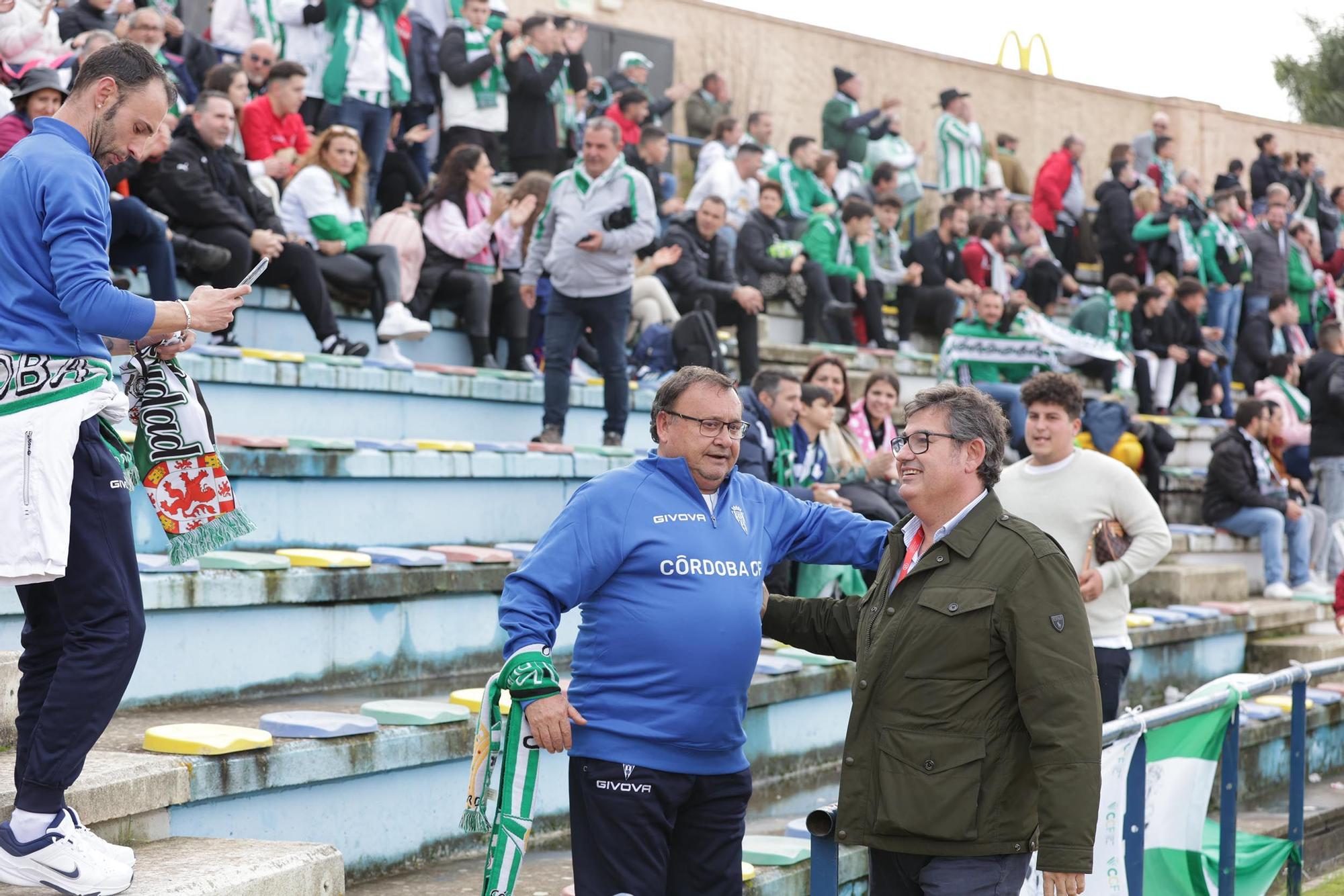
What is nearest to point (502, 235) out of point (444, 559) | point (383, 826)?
point (444, 559)

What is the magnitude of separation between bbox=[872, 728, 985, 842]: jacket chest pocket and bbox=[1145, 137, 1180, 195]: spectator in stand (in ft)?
49.4

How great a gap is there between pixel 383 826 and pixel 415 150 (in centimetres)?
726

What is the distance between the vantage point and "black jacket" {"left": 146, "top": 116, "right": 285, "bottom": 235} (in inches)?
304

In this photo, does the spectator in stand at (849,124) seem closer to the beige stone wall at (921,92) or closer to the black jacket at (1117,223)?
the black jacket at (1117,223)

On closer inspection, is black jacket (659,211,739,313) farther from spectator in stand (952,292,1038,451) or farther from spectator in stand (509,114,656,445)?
spectator in stand (509,114,656,445)

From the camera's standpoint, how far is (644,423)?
907cm

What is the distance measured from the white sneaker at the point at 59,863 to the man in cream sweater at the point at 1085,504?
338 centimetres

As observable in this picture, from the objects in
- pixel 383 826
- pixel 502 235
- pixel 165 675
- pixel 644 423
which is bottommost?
pixel 383 826

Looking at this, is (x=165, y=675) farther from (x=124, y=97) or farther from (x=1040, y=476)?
(x=1040, y=476)

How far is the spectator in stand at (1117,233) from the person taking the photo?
15.4 meters

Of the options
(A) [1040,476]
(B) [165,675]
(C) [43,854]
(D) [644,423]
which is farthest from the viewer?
(D) [644,423]

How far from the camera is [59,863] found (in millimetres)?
3064

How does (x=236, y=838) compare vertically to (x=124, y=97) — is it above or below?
below

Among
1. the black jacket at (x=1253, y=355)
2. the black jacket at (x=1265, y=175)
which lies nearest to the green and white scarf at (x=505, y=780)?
the black jacket at (x=1253, y=355)
